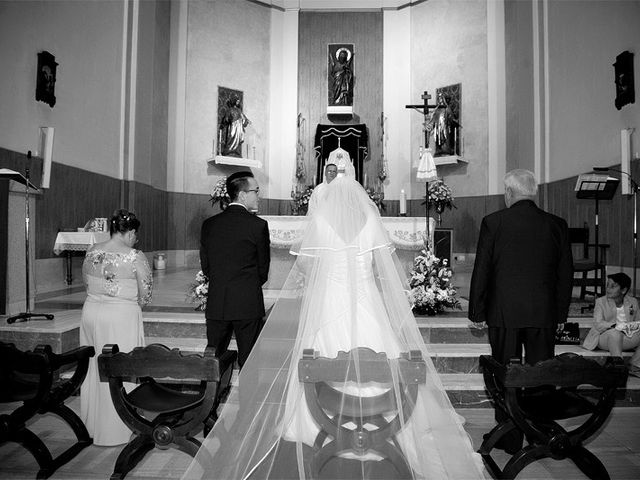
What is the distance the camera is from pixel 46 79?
23.4 ft

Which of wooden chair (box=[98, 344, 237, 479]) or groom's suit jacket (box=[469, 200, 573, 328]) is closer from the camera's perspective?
wooden chair (box=[98, 344, 237, 479])

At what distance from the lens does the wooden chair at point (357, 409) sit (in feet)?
7.66

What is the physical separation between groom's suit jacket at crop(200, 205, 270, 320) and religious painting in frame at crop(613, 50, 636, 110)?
589 centimetres

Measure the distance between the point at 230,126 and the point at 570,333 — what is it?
8784mm

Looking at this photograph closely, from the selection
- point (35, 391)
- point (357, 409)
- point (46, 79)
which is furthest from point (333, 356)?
point (46, 79)

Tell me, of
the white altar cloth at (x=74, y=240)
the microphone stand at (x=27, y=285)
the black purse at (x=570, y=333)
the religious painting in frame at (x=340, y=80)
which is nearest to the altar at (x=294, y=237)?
the black purse at (x=570, y=333)

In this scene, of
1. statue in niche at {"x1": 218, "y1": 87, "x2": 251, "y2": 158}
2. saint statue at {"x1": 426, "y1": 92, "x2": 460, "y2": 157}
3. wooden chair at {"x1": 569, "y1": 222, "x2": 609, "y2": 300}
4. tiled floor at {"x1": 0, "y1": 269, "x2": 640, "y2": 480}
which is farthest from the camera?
statue in niche at {"x1": 218, "y1": 87, "x2": 251, "y2": 158}

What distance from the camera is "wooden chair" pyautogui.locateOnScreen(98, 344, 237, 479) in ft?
8.15

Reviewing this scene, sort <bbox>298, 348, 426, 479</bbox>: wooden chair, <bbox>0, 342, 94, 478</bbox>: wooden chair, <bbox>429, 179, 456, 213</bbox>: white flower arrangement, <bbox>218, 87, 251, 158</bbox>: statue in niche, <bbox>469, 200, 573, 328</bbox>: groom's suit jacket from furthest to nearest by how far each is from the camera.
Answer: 1. <bbox>218, 87, 251, 158</bbox>: statue in niche
2. <bbox>429, 179, 456, 213</bbox>: white flower arrangement
3. <bbox>469, 200, 573, 328</bbox>: groom's suit jacket
4. <bbox>0, 342, 94, 478</bbox>: wooden chair
5. <bbox>298, 348, 426, 479</bbox>: wooden chair

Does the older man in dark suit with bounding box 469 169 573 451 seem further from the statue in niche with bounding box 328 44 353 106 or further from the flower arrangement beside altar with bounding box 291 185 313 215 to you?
the statue in niche with bounding box 328 44 353 106

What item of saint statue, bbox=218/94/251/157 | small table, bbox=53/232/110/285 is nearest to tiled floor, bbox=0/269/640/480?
small table, bbox=53/232/110/285

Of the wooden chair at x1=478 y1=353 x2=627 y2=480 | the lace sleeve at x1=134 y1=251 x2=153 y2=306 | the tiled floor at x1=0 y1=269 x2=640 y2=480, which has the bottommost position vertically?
the tiled floor at x1=0 y1=269 x2=640 y2=480

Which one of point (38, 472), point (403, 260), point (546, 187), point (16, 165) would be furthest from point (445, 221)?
point (38, 472)

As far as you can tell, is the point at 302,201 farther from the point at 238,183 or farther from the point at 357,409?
the point at 357,409
